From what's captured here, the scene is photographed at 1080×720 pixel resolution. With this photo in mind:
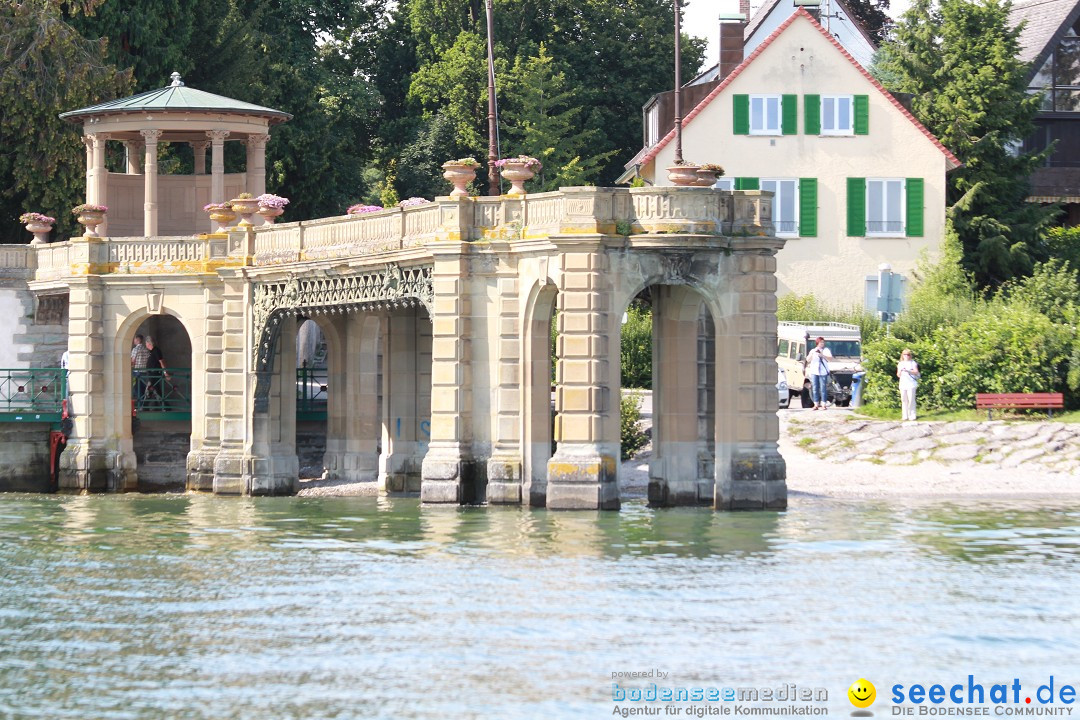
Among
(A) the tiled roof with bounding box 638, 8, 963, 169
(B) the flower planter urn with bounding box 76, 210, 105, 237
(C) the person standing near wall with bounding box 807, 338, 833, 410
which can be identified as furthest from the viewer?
(A) the tiled roof with bounding box 638, 8, 963, 169

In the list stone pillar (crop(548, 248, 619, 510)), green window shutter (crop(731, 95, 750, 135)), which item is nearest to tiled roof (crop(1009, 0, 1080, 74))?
green window shutter (crop(731, 95, 750, 135))

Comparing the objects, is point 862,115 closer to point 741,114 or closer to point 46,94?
point 741,114

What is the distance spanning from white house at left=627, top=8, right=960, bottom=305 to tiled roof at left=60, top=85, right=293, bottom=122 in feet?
49.2

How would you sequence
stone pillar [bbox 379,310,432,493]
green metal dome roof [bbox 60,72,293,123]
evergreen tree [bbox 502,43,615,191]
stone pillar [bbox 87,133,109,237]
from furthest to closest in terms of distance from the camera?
evergreen tree [bbox 502,43,615,191], stone pillar [bbox 87,133,109,237], green metal dome roof [bbox 60,72,293,123], stone pillar [bbox 379,310,432,493]

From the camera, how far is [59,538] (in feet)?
128

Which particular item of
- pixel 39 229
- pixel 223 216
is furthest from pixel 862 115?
pixel 39 229

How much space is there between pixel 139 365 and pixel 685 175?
1887cm

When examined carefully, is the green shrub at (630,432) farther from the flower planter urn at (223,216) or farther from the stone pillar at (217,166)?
the stone pillar at (217,166)

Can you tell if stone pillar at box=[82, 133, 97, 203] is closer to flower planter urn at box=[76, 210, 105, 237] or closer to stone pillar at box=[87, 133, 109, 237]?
stone pillar at box=[87, 133, 109, 237]

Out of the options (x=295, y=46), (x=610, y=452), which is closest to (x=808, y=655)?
(x=610, y=452)

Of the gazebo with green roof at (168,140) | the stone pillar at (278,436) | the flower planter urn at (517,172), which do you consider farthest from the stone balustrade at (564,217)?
the gazebo with green roof at (168,140)

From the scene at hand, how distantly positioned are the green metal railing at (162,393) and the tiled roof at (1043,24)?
3425 centimetres

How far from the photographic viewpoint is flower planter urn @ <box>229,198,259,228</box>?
50.4 metres

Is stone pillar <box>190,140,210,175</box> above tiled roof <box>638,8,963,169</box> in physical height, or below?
below
